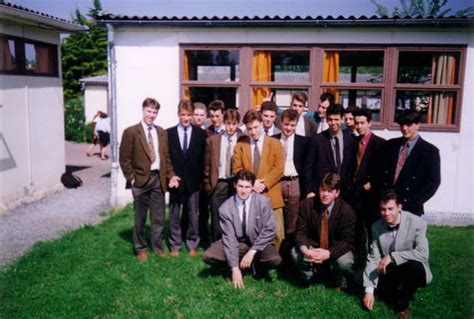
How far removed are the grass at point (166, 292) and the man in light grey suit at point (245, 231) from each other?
0.27 meters

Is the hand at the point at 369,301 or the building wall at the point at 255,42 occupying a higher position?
the building wall at the point at 255,42

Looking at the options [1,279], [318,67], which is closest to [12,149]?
[1,279]

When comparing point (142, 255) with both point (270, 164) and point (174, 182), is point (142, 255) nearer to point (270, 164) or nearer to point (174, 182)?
point (174, 182)

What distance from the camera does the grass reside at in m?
4.19

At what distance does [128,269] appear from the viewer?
523 centimetres

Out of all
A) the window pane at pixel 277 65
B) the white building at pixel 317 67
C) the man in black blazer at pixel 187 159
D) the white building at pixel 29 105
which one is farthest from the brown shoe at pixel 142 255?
the white building at pixel 29 105

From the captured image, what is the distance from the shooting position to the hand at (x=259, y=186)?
16.1ft

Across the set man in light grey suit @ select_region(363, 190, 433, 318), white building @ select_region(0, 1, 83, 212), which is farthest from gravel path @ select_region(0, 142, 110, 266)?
man in light grey suit @ select_region(363, 190, 433, 318)

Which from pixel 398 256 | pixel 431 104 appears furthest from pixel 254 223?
pixel 431 104

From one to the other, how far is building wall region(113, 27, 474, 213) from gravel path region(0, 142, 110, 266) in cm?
88

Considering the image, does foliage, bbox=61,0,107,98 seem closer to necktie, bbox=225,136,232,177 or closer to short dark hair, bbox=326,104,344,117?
necktie, bbox=225,136,232,177

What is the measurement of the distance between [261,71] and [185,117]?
121 inches

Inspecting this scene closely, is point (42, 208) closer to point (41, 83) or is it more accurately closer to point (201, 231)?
point (41, 83)

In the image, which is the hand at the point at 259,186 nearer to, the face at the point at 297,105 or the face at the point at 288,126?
the face at the point at 288,126
